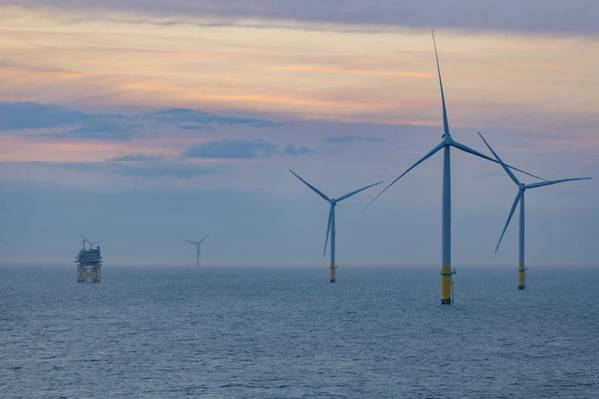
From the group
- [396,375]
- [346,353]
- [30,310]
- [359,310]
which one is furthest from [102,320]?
[396,375]

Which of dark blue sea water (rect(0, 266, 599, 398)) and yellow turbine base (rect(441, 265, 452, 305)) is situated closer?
dark blue sea water (rect(0, 266, 599, 398))

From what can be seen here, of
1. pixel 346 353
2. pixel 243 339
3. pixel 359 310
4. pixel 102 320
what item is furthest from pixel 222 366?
pixel 359 310

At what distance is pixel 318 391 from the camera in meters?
69.2

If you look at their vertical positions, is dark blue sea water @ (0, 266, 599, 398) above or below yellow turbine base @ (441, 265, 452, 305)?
below

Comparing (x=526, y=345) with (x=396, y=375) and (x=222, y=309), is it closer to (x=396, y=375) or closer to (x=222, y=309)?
(x=396, y=375)

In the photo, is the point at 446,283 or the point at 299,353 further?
the point at 446,283

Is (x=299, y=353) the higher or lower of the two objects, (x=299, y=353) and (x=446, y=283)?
the lower

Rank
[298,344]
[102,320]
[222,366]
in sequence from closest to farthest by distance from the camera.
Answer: [222,366], [298,344], [102,320]

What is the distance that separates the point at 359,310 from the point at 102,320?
4145cm

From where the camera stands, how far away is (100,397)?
66.4 metres

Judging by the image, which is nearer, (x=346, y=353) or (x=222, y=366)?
(x=222, y=366)

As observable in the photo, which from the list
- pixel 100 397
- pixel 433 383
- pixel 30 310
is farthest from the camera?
pixel 30 310

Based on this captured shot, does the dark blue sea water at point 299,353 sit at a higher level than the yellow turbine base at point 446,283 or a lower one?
lower

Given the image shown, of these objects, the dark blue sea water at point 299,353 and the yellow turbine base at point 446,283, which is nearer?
the dark blue sea water at point 299,353
